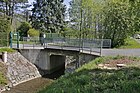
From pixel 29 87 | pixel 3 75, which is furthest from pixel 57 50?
pixel 3 75

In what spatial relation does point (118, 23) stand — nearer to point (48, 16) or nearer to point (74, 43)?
point (74, 43)

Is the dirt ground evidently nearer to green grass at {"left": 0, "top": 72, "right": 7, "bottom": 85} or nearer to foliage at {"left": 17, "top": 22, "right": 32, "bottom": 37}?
green grass at {"left": 0, "top": 72, "right": 7, "bottom": 85}

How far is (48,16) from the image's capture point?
45.1 m

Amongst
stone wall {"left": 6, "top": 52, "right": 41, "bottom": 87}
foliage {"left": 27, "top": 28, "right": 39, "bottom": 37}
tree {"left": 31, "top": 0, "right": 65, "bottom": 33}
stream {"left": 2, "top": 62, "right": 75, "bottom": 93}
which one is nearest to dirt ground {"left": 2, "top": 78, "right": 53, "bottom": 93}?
stream {"left": 2, "top": 62, "right": 75, "bottom": 93}

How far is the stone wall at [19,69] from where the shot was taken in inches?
814

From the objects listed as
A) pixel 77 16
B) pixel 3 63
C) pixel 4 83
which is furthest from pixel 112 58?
pixel 77 16

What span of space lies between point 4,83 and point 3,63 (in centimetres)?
371

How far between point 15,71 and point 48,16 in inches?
980

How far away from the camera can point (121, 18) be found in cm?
3225

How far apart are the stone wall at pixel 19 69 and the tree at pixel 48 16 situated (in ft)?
65.2

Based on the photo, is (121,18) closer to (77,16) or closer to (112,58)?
(77,16)

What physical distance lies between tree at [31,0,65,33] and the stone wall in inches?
782

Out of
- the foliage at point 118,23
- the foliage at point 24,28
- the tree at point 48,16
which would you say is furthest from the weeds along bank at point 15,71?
the foliage at point 24,28

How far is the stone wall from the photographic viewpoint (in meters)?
20.7
